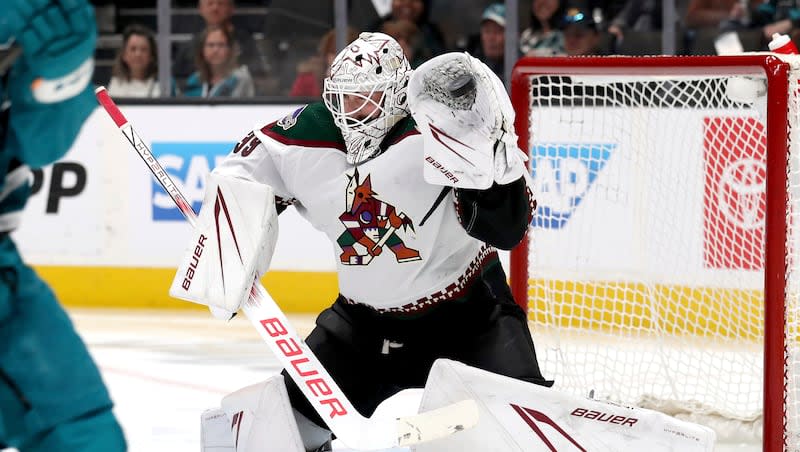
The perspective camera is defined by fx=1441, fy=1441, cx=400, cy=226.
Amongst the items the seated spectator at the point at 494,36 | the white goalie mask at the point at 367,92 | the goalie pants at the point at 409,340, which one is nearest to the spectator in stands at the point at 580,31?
the seated spectator at the point at 494,36

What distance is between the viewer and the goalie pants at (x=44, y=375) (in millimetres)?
1796

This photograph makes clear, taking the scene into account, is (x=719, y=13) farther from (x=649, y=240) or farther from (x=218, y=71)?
(x=218, y=71)

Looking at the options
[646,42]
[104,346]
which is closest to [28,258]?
[104,346]

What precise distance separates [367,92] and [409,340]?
1.58 feet

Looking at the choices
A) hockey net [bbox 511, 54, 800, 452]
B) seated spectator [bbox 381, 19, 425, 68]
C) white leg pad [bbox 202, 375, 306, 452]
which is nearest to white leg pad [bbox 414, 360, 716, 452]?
white leg pad [bbox 202, 375, 306, 452]

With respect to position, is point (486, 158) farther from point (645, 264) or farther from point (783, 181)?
point (645, 264)

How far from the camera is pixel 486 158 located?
222cm

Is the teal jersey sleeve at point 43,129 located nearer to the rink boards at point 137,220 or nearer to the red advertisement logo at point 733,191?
the red advertisement logo at point 733,191

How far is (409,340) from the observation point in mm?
2615

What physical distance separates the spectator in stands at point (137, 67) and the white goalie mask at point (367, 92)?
3126 millimetres

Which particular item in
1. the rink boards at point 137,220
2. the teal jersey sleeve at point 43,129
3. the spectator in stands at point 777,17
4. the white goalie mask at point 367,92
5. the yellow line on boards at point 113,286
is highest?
the teal jersey sleeve at point 43,129

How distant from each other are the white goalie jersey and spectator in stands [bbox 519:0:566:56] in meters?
2.54

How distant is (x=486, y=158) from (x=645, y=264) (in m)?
1.80

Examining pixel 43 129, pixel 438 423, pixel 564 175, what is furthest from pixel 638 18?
pixel 43 129
